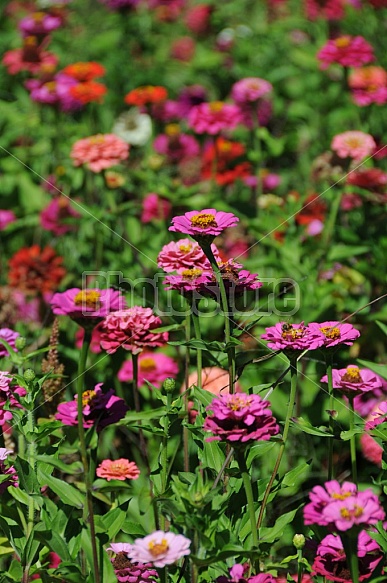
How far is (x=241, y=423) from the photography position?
106 cm

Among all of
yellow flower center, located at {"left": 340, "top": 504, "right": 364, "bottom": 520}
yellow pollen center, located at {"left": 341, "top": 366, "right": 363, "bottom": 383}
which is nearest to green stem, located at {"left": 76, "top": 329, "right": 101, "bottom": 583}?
yellow flower center, located at {"left": 340, "top": 504, "right": 364, "bottom": 520}

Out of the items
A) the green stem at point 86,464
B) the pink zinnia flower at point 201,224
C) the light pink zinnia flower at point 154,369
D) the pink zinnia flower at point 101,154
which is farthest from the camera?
the pink zinnia flower at point 101,154

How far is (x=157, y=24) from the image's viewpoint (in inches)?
180

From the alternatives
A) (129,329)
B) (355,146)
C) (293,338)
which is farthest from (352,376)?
(355,146)

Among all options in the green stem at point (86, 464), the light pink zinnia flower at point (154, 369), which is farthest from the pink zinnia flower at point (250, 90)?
the green stem at point (86, 464)

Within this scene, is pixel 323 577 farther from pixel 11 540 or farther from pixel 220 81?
pixel 220 81

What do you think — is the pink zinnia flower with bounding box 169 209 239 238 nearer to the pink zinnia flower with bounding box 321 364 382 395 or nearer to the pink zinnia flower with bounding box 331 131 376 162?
the pink zinnia flower with bounding box 321 364 382 395

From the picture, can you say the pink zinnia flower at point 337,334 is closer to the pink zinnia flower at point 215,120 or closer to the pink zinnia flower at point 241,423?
the pink zinnia flower at point 241,423

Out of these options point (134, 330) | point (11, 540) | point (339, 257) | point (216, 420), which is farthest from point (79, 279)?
point (216, 420)

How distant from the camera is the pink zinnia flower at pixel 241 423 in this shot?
1.04m

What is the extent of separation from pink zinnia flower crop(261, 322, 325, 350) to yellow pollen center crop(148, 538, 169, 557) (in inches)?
12.8

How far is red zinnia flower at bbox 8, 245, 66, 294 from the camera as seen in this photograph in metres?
2.47

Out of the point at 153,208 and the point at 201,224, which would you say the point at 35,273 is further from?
the point at 201,224

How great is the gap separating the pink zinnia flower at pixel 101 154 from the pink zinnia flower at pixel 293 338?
1229 millimetres
